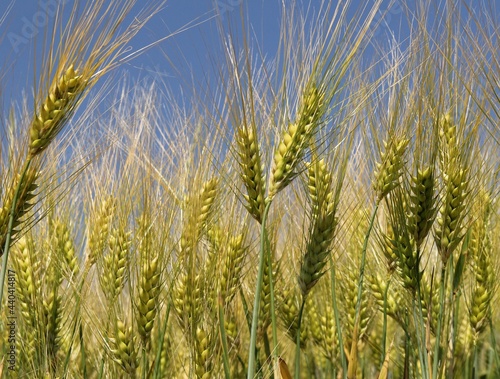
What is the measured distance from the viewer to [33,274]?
7.80 ft

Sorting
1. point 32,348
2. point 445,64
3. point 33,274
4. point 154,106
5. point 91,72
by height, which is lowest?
point 32,348

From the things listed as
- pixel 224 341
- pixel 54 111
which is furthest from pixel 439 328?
pixel 54 111

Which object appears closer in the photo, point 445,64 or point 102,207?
point 445,64

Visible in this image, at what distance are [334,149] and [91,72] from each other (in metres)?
0.71

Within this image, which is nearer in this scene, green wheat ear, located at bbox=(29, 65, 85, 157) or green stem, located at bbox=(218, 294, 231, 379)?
green wheat ear, located at bbox=(29, 65, 85, 157)

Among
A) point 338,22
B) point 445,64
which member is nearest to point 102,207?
point 338,22

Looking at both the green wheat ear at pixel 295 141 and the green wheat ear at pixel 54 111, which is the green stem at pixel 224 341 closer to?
the green wheat ear at pixel 295 141

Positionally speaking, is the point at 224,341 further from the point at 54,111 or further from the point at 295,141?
the point at 54,111

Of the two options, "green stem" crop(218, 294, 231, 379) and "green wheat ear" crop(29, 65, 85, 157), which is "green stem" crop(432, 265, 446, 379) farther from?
"green wheat ear" crop(29, 65, 85, 157)

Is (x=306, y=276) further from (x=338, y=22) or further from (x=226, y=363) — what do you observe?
(x=338, y=22)

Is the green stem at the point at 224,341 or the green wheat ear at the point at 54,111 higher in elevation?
the green wheat ear at the point at 54,111

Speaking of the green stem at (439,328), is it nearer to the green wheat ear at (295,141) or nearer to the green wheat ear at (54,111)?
the green wheat ear at (295,141)

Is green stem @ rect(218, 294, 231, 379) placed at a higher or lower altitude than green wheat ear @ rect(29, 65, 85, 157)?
lower

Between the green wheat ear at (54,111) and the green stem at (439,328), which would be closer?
the green wheat ear at (54,111)
